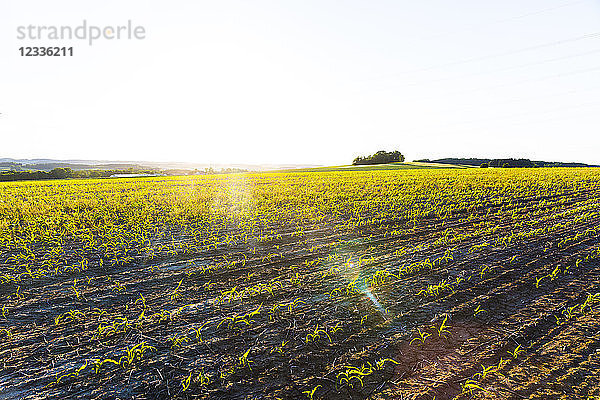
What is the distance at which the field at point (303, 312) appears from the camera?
157 inches

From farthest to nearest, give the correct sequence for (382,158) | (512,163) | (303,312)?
(382,158) < (512,163) < (303,312)

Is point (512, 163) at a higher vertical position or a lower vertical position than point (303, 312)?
higher

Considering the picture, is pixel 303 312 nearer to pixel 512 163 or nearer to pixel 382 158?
pixel 512 163

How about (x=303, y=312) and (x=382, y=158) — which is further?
(x=382, y=158)

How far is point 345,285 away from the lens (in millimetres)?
6582

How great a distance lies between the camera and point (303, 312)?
5535 millimetres

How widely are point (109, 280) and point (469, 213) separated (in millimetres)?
12406

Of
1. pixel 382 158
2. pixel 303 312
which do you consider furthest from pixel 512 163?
pixel 303 312

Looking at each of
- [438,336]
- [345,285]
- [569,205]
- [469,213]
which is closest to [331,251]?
[345,285]

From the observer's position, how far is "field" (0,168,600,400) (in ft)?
13.1

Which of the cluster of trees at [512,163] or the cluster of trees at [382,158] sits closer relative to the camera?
the cluster of trees at [512,163]

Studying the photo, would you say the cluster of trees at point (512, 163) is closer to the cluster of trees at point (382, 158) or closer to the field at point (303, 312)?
the cluster of trees at point (382, 158)

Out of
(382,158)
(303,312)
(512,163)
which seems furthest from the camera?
(382,158)

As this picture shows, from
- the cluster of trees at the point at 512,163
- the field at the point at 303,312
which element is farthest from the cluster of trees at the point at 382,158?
the field at the point at 303,312
